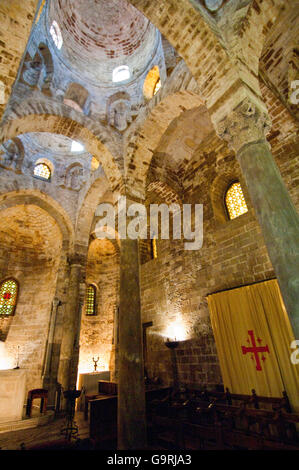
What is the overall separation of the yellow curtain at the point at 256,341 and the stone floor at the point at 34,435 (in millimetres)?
3937

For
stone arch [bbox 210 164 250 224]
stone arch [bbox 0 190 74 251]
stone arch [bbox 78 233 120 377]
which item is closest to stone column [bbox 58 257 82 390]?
stone arch [bbox 0 190 74 251]

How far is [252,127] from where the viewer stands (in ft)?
11.8

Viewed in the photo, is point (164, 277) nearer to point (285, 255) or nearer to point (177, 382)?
point (177, 382)

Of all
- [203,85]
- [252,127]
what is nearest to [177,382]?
[252,127]

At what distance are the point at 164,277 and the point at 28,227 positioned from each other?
23.7 ft

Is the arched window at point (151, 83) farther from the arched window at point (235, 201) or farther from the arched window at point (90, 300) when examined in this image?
the arched window at point (90, 300)

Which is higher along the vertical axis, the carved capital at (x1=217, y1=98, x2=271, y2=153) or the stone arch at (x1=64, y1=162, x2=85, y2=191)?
the stone arch at (x1=64, y1=162, x2=85, y2=191)

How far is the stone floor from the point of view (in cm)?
552

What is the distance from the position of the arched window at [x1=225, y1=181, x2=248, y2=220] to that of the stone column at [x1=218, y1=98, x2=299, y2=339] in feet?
14.0

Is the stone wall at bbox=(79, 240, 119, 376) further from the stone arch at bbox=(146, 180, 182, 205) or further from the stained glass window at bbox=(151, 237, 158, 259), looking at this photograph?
the stone arch at bbox=(146, 180, 182, 205)

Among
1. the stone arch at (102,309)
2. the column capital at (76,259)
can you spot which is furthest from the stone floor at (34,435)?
the column capital at (76,259)

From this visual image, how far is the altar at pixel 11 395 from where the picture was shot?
7.27 metres

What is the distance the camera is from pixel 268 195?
123 inches
